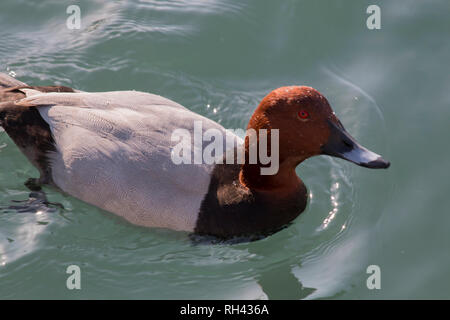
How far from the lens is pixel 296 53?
23.2ft

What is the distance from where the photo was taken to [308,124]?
488 cm

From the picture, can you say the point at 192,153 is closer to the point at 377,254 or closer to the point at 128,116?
the point at 128,116

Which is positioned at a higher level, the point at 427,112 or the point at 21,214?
the point at 427,112

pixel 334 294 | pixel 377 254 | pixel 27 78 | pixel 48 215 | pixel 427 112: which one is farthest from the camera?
pixel 27 78

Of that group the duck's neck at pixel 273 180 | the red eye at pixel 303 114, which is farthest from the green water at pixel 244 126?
the red eye at pixel 303 114

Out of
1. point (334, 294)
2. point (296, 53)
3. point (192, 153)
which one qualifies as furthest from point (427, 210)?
point (296, 53)

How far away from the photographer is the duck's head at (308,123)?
15.9 feet

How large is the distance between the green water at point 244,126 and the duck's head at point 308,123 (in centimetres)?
82

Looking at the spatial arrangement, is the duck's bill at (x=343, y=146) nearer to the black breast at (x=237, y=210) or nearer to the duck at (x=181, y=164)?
the duck at (x=181, y=164)

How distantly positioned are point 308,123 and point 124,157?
142 centimetres

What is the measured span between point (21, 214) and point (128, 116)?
1273 millimetres

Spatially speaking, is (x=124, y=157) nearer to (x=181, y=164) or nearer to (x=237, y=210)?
(x=181, y=164)

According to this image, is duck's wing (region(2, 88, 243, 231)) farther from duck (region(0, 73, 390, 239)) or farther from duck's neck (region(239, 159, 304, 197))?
duck's neck (region(239, 159, 304, 197))

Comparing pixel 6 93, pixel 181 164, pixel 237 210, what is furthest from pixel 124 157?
pixel 6 93
